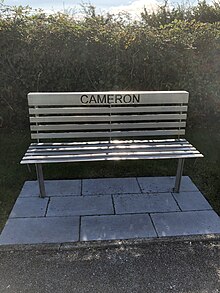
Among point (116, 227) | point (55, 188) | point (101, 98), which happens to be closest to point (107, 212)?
point (116, 227)

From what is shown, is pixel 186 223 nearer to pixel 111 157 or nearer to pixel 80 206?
pixel 111 157

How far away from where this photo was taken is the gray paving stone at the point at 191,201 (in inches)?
121

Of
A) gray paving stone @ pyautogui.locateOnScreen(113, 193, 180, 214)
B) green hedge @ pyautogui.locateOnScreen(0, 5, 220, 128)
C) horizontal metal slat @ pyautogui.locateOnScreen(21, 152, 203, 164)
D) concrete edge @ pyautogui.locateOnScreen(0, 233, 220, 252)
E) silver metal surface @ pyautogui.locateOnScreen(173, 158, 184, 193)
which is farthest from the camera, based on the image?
green hedge @ pyautogui.locateOnScreen(0, 5, 220, 128)

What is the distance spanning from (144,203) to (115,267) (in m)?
0.98

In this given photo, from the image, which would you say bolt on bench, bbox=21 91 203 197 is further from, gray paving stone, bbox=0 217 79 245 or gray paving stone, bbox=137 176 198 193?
gray paving stone, bbox=0 217 79 245

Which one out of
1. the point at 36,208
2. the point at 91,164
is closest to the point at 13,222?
the point at 36,208

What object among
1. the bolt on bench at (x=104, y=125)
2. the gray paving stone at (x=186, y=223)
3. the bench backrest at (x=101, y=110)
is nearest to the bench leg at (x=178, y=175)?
the bolt on bench at (x=104, y=125)

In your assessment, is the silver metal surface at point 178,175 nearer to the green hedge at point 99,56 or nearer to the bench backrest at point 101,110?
the bench backrest at point 101,110

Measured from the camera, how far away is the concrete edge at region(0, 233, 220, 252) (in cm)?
248

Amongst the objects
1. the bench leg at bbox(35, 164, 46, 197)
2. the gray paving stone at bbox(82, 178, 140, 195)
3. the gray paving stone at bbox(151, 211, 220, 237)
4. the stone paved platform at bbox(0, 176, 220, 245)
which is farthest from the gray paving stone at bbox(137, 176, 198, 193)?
the bench leg at bbox(35, 164, 46, 197)

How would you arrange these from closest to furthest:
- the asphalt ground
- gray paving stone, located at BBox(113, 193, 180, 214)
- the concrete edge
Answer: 1. the asphalt ground
2. the concrete edge
3. gray paving stone, located at BBox(113, 193, 180, 214)

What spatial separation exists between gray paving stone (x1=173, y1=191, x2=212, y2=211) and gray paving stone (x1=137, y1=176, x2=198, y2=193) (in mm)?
118

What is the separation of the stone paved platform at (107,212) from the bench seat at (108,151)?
54cm

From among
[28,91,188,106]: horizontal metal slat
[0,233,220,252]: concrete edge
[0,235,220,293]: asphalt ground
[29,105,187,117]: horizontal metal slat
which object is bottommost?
[0,235,220,293]: asphalt ground
